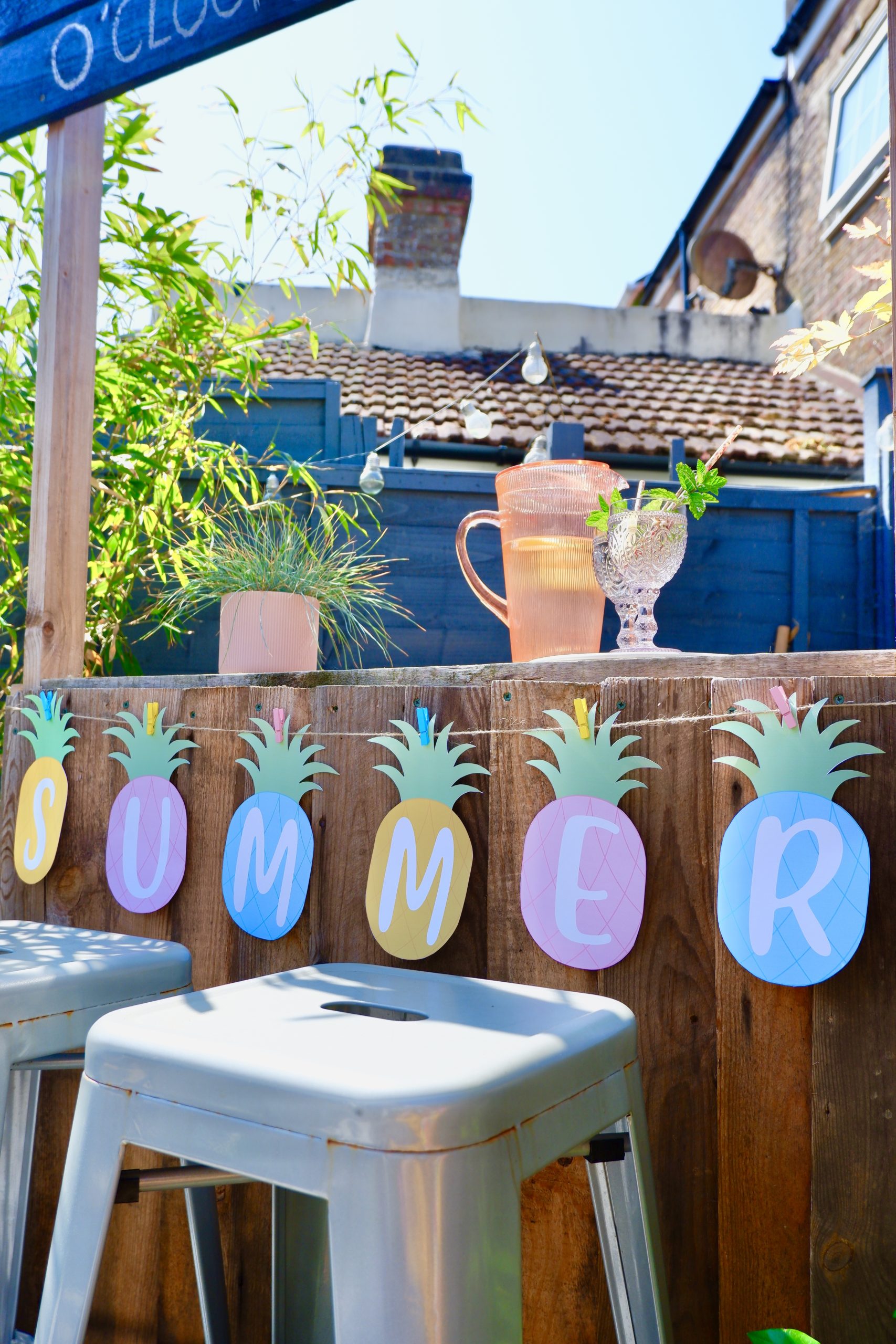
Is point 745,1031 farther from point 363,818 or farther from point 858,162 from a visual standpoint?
point 858,162

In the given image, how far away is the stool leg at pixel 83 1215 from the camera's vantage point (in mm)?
715

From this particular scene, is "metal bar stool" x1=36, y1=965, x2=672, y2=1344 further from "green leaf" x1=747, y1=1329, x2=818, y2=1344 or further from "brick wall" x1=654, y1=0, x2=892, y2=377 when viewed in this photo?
"brick wall" x1=654, y1=0, x2=892, y2=377

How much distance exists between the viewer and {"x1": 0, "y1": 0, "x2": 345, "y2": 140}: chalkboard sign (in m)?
1.34

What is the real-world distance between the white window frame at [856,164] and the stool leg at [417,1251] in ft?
20.8

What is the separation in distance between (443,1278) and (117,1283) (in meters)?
0.98

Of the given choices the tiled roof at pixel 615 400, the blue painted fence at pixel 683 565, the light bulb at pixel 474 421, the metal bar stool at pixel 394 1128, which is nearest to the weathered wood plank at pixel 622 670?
the metal bar stool at pixel 394 1128

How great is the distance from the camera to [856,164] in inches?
247

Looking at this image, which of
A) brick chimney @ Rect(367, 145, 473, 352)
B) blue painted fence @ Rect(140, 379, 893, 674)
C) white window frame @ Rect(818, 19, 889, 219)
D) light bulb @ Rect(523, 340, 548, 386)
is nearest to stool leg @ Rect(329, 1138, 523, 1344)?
blue painted fence @ Rect(140, 379, 893, 674)

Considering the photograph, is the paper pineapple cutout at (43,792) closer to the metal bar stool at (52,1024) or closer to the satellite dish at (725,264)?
the metal bar stool at (52,1024)

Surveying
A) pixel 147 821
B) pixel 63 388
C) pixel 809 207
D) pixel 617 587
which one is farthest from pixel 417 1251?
pixel 809 207

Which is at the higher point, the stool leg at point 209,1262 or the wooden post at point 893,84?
the wooden post at point 893,84

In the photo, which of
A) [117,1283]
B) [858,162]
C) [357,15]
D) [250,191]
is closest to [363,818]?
[117,1283]

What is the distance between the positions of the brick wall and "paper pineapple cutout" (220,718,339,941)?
564 cm

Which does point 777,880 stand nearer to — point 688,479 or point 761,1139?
point 761,1139
